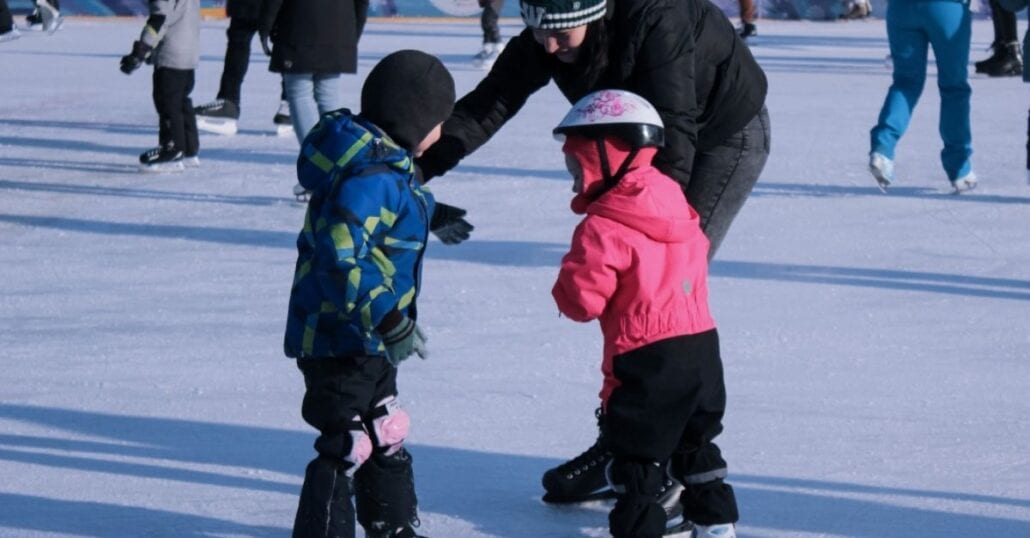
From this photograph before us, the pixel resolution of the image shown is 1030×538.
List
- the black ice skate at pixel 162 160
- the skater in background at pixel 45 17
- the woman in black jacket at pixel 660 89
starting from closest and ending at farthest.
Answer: the woman in black jacket at pixel 660 89 < the black ice skate at pixel 162 160 < the skater in background at pixel 45 17

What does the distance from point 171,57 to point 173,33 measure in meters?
0.12

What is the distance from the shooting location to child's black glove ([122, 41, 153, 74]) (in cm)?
802

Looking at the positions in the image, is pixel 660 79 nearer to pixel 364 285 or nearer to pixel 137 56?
pixel 364 285

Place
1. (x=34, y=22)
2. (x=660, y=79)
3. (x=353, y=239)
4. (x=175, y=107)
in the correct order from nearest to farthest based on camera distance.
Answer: (x=353, y=239) < (x=660, y=79) < (x=175, y=107) < (x=34, y=22)

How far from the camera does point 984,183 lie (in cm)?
820

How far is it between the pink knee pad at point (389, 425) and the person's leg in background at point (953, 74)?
4868 mm

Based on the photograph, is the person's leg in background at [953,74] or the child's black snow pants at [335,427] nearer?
the child's black snow pants at [335,427]

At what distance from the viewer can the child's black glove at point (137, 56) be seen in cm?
802

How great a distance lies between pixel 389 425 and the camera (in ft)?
10.9

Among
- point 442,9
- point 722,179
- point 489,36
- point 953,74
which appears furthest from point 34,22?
point 722,179

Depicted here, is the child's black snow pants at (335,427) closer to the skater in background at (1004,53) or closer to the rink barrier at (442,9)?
the skater in background at (1004,53)

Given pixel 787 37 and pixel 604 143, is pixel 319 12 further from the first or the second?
pixel 787 37

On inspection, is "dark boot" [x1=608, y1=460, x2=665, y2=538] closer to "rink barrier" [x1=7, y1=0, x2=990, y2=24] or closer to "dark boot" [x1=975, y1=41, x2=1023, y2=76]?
"dark boot" [x1=975, y1=41, x2=1023, y2=76]

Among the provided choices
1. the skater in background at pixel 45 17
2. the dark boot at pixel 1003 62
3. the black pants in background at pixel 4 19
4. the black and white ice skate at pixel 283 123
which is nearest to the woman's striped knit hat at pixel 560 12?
the black and white ice skate at pixel 283 123
